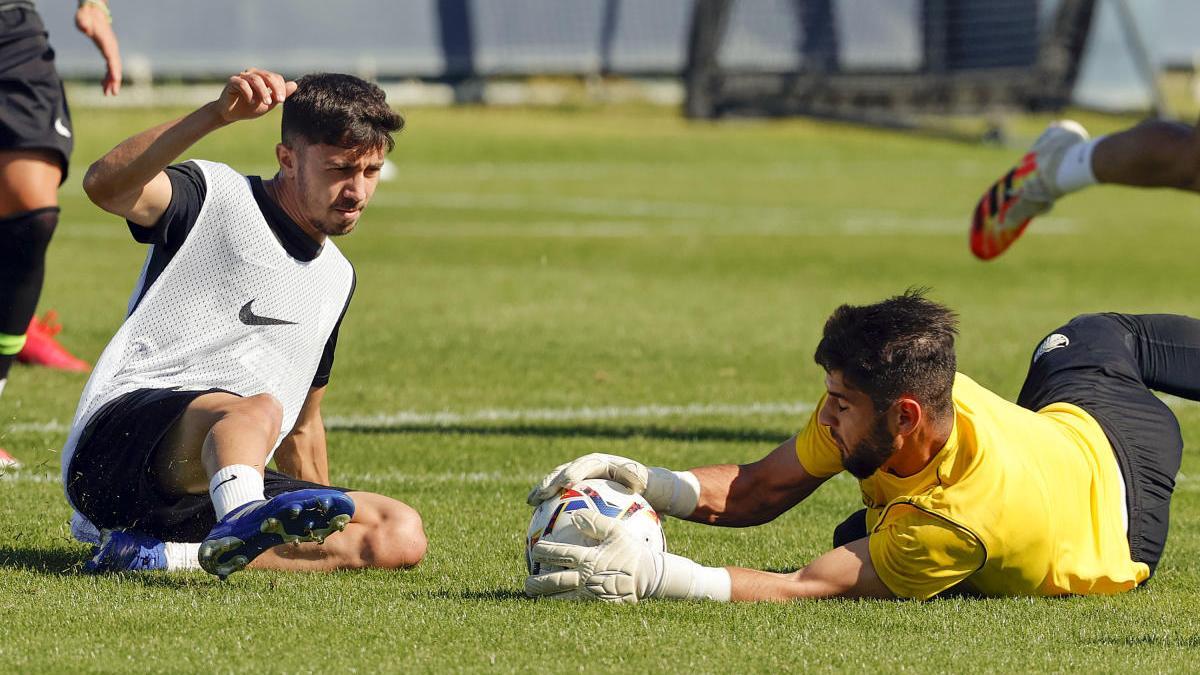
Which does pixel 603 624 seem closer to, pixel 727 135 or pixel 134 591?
pixel 134 591

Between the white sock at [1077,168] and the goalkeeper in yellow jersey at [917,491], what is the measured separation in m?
2.96

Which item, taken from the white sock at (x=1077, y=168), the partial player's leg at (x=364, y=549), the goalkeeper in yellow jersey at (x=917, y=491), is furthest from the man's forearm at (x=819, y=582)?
the white sock at (x=1077, y=168)

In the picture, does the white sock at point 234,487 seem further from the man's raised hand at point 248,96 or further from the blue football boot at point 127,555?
the man's raised hand at point 248,96

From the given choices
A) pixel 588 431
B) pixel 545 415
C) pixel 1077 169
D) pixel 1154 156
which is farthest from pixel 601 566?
pixel 1077 169

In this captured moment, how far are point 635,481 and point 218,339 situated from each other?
1.21 meters

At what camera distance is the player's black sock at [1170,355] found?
17.5 ft

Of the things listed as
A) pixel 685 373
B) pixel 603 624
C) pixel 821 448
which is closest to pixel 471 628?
pixel 603 624

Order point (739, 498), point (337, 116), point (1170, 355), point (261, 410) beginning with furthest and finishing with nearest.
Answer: point (1170, 355) → point (739, 498) → point (337, 116) → point (261, 410)

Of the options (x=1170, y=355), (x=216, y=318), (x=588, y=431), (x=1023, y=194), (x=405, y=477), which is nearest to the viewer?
(x=216, y=318)

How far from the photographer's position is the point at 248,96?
4.31 metres

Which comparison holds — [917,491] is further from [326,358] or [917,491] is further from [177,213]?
[177,213]

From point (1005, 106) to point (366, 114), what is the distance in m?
Answer: 27.0

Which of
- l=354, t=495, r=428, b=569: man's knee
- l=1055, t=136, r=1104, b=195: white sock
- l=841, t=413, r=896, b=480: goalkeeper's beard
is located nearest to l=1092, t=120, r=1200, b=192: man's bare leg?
l=1055, t=136, r=1104, b=195: white sock

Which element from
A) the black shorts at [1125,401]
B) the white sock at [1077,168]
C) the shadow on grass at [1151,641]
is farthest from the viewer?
the white sock at [1077,168]
